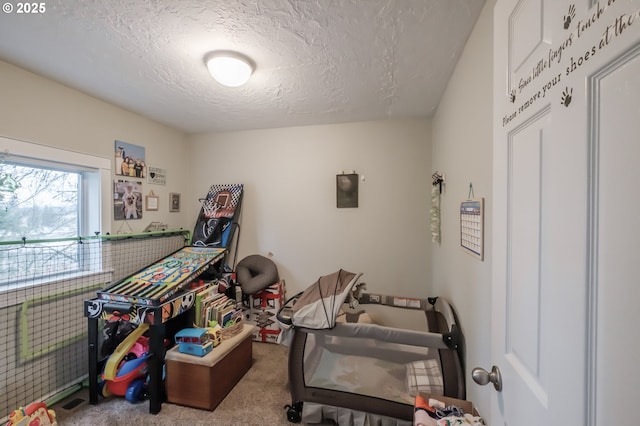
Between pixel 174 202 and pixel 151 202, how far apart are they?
328 mm

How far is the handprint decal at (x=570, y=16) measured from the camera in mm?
463

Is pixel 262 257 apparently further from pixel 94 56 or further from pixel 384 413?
pixel 94 56

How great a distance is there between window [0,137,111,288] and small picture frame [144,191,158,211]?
0.46 meters

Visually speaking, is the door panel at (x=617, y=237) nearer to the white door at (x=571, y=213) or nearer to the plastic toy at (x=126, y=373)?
the white door at (x=571, y=213)

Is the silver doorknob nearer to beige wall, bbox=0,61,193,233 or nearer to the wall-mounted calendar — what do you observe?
the wall-mounted calendar

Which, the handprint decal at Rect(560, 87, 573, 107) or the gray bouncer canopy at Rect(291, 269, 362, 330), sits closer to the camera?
the handprint decal at Rect(560, 87, 573, 107)

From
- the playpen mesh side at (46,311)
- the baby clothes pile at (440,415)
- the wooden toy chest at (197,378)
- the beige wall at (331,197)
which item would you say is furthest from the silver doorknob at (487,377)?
the playpen mesh side at (46,311)

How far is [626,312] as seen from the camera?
361 millimetres

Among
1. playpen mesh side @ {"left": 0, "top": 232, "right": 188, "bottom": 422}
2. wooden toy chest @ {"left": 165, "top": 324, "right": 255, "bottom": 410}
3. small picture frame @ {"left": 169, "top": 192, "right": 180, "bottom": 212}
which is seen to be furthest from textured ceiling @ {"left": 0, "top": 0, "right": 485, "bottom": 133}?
wooden toy chest @ {"left": 165, "top": 324, "right": 255, "bottom": 410}

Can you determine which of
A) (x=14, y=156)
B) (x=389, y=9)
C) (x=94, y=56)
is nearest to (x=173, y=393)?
(x=14, y=156)

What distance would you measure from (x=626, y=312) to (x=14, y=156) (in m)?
2.92

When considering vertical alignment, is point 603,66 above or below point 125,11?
below

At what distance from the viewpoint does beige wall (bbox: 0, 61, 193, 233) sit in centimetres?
174

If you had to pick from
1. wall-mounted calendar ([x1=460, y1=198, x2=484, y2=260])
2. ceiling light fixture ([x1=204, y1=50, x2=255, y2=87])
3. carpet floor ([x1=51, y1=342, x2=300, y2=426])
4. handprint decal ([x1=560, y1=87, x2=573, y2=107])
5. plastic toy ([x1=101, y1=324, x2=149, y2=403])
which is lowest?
carpet floor ([x1=51, y1=342, x2=300, y2=426])
